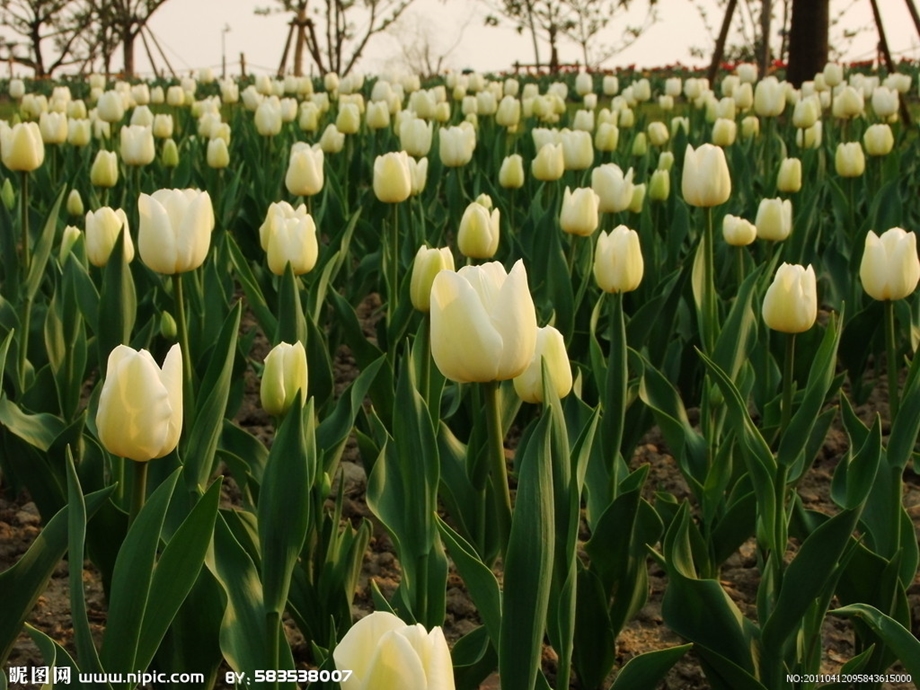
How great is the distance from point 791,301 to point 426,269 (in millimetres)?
674

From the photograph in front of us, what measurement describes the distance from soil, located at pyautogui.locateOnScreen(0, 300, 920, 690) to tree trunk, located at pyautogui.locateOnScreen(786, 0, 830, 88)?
6.45 metres

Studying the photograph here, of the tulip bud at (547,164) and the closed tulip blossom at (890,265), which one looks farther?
the tulip bud at (547,164)

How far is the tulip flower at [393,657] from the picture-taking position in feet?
2.70

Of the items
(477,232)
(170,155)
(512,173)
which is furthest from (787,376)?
(170,155)

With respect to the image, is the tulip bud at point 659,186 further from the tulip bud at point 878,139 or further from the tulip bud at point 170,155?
the tulip bud at point 170,155

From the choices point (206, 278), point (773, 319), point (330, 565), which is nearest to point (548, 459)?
point (330, 565)

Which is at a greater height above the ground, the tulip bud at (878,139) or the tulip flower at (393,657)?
the tulip flower at (393,657)

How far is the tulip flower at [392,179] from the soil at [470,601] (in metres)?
0.72

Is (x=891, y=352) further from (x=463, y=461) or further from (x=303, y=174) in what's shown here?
(x=303, y=174)

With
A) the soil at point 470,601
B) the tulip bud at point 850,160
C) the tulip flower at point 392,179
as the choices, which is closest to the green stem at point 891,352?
the soil at point 470,601

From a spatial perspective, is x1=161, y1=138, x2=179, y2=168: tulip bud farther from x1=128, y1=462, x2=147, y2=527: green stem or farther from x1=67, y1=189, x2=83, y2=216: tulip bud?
x1=128, y1=462, x2=147, y2=527: green stem

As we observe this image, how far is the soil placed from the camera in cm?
216

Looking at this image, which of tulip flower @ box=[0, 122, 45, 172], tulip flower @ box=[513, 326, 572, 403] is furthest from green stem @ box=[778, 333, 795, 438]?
tulip flower @ box=[0, 122, 45, 172]

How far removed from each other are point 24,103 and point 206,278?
452 cm
